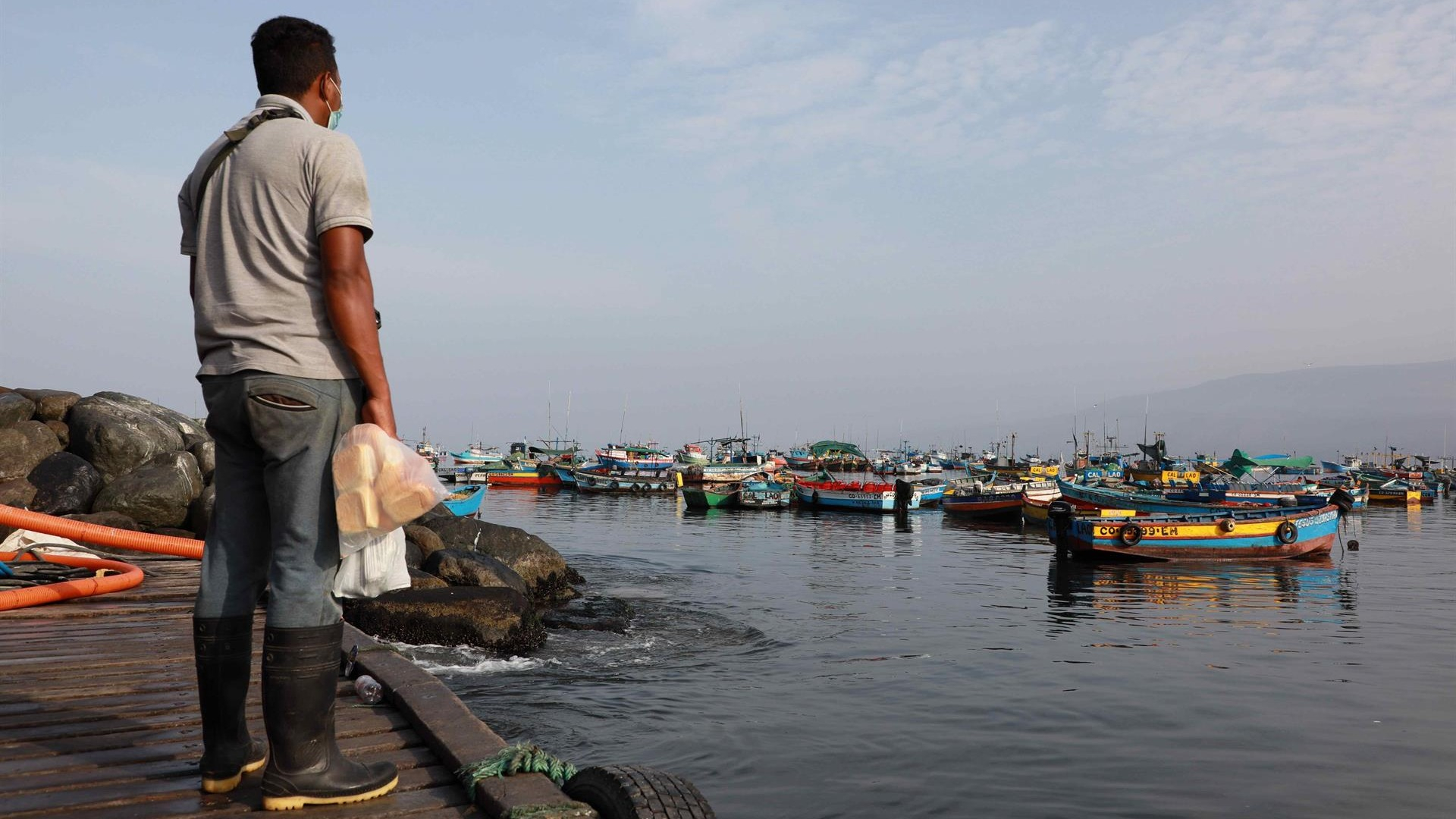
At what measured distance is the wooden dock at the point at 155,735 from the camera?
319 cm

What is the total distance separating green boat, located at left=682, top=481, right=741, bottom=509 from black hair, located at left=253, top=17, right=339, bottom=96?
53157 mm

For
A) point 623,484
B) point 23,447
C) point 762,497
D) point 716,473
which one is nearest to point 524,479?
point 623,484

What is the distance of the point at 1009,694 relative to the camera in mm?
11805

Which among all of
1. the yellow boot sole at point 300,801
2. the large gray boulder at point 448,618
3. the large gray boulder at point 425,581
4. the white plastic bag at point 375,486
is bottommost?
the large gray boulder at point 448,618

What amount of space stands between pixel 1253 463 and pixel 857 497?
101 feet

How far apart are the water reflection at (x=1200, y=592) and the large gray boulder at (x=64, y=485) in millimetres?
16410

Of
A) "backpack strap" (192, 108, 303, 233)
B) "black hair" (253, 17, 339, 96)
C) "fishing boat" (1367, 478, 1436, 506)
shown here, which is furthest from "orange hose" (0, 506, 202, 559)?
"fishing boat" (1367, 478, 1436, 506)

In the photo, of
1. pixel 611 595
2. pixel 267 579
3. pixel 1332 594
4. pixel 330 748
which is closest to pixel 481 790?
pixel 330 748

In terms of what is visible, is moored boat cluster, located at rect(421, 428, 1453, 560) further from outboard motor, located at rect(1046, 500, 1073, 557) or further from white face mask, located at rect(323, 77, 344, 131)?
white face mask, located at rect(323, 77, 344, 131)

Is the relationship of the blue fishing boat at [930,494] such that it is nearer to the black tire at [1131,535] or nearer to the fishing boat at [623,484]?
the fishing boat at [623,484]

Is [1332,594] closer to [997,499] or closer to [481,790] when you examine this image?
[481,790]

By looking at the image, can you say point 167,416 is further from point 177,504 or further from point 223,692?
point 223,692

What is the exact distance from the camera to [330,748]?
10.3 ft

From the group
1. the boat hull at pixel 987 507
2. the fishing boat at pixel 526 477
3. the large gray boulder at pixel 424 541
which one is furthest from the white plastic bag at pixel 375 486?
the fishing boat at pixel 526 477
